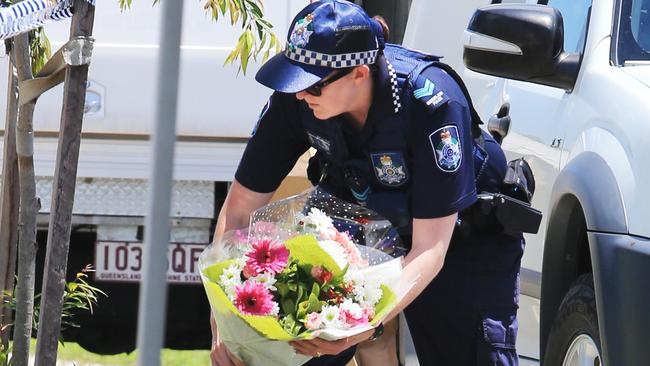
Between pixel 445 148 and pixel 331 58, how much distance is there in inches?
13.7

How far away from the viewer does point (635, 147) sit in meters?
3.08

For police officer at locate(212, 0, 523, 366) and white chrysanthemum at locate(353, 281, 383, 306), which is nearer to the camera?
white chrysanthemum at locate(353, 281, 383, 306)

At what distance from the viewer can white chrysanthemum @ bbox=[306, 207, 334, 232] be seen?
291 centimetres

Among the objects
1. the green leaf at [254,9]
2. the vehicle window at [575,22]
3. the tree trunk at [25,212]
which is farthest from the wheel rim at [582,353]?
the tree trunk at [25,212]

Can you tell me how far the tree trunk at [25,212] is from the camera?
3561 mm

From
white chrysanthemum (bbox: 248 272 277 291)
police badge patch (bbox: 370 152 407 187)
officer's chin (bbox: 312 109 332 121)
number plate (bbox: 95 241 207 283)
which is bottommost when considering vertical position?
number plate (bbox: 95 241 207 283)

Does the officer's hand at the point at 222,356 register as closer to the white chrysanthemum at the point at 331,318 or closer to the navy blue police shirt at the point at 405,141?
the white chrysanthemum at the point at 331,318

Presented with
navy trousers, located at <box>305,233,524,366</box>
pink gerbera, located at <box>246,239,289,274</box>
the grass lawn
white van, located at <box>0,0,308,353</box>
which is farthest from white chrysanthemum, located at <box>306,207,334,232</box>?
the grass lawn

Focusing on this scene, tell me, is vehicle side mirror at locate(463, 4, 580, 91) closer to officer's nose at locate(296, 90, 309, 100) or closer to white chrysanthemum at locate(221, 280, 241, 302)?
officer's nose at locate(296, 90, 309, 100)

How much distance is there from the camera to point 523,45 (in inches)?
142

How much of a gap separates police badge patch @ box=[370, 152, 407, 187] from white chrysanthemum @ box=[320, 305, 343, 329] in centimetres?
45

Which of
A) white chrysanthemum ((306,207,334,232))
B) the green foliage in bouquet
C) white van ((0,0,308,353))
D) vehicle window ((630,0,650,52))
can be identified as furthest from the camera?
white van ((0,0,308,353))

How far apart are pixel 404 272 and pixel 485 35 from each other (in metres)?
1.05

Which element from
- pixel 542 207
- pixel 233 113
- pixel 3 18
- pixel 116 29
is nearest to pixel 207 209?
pixel 233 113
